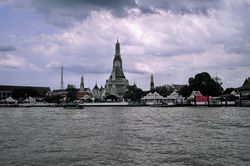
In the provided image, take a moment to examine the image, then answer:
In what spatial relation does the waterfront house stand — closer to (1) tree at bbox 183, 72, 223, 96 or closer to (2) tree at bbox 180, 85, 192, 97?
(2) tree at bbox 180, 85, 192, 97

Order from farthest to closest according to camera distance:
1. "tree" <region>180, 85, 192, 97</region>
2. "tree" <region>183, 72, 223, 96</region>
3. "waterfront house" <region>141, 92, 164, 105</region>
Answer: "waterfront house" <region>141, 92, 164, 105</region> → "tree" <region>180, 85, 192, 97</region> → "tree" <region>183, 72, 223, 96</region>

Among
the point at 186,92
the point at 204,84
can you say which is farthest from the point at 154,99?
the point at 204,84

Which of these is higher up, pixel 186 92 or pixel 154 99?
pixel 186 92

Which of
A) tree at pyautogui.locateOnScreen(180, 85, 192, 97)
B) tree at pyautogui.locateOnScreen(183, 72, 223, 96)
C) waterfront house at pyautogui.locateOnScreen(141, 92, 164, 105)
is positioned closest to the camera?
tree at pyautogui.locateOnScreen(183, 72, 223, 96)

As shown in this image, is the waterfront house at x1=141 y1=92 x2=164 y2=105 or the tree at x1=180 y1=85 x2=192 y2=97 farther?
the waterfront house at x1=141 y1=92 x2=164 y2=105

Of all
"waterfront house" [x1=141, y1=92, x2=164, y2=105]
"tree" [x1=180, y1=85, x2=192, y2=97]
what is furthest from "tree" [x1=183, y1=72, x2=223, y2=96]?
"waterfront house" [x1=141, y1=92, x2=164, y2=105]

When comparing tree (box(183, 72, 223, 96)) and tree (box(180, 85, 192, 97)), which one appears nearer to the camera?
tree (box(183, 72, 223, 96))

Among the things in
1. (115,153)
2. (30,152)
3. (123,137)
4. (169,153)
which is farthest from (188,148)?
(30,152)

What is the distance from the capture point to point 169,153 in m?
29.2

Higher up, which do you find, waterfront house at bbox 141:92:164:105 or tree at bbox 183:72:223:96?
tree at bbox 183:72:223:96

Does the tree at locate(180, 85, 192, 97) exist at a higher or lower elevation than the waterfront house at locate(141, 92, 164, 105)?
higher

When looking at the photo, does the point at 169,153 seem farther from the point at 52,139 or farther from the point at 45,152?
the point at 52,139

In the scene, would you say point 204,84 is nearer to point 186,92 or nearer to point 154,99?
point 186,92

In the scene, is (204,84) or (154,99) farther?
(154,99)
